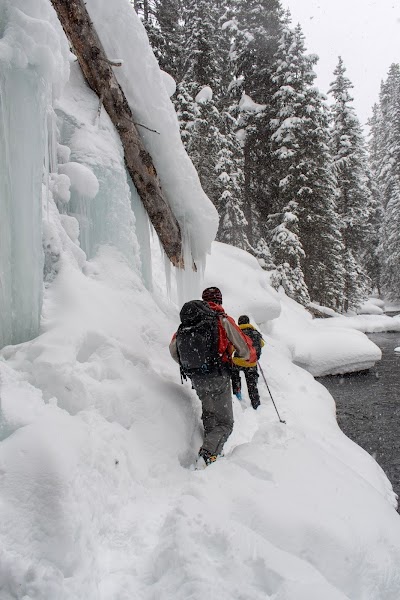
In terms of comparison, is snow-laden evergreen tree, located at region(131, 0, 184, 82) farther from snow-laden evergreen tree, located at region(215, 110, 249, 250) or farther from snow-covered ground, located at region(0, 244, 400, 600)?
snow-covered ground, located at region(0, 244, 400, 600)

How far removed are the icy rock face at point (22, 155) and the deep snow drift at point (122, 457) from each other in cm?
2

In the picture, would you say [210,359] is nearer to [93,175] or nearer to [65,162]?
[93,175]

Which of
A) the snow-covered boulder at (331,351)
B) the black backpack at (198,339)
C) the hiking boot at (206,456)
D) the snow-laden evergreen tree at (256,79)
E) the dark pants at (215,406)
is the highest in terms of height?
the snow-laden evergreen tree at (256,79)

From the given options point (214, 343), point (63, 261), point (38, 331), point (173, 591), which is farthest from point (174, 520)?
point (63, 261)

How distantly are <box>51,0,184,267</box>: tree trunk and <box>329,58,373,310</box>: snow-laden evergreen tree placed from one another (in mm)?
20588

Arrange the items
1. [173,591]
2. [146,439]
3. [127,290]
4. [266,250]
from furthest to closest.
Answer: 1. [266,250]
2. [127,290]
3. [146,439]
4. [173,591]

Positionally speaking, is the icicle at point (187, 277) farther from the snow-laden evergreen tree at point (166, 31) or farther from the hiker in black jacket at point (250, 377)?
the snow-laden evergreen tree at point (166, 31)

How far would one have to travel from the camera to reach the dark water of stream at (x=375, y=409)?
6.39 m

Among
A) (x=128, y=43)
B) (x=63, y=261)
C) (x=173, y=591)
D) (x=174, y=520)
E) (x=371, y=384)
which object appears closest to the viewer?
(x=173, y=591)

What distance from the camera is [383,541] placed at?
2561mm

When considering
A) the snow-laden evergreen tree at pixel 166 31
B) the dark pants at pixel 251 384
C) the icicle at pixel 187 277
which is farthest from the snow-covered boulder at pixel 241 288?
the snow-laden evergreen tree at pixel 166 31

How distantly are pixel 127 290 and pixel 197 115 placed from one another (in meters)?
13.9

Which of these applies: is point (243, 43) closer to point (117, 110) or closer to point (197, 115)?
point (197, 115)

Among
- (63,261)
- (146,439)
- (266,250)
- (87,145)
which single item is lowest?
(266,250)
